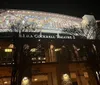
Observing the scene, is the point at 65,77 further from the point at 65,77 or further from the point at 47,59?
the point at 47,59

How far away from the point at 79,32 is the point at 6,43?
28.5 feet

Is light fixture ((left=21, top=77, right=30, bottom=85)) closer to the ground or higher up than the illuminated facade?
closer to the ground

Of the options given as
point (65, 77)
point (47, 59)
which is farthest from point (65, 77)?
point (47, 59)

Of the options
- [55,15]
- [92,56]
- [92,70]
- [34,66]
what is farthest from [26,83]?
[55,15]

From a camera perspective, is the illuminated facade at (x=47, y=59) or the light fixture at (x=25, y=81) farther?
the illuminated facade at (x=47, y=59)

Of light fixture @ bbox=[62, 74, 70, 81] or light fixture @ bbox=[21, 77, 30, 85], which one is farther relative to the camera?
light fixture @ bbox=[62, 74, 70, 81]

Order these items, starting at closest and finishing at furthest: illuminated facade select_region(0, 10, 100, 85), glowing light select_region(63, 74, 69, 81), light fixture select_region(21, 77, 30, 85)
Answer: light fixture select_region(21, 77, 30, 85)
illuminated facade select_region(0, 10, 100, 85)
glowing light select_region(63, 74, 69, 81)

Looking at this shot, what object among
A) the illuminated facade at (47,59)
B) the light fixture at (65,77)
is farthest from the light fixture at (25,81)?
the light fixture at (65,77)

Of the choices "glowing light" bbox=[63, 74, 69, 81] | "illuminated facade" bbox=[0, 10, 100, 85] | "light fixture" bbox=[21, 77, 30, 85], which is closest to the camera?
"light fixture" bbox=[21, 77, 30, 85]

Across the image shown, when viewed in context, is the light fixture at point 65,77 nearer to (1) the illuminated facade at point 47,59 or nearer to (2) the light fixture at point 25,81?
(1) the illuminated facade at point 47,59

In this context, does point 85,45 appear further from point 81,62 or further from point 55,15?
point 55,15

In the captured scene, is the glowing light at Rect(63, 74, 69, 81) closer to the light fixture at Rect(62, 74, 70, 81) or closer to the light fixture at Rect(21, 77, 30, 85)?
the light fixture at Rect(62, 74, 70, 81)

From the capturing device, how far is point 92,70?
11695 mm

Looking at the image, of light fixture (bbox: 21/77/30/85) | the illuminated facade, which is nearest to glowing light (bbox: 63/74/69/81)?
the illuminated facade
